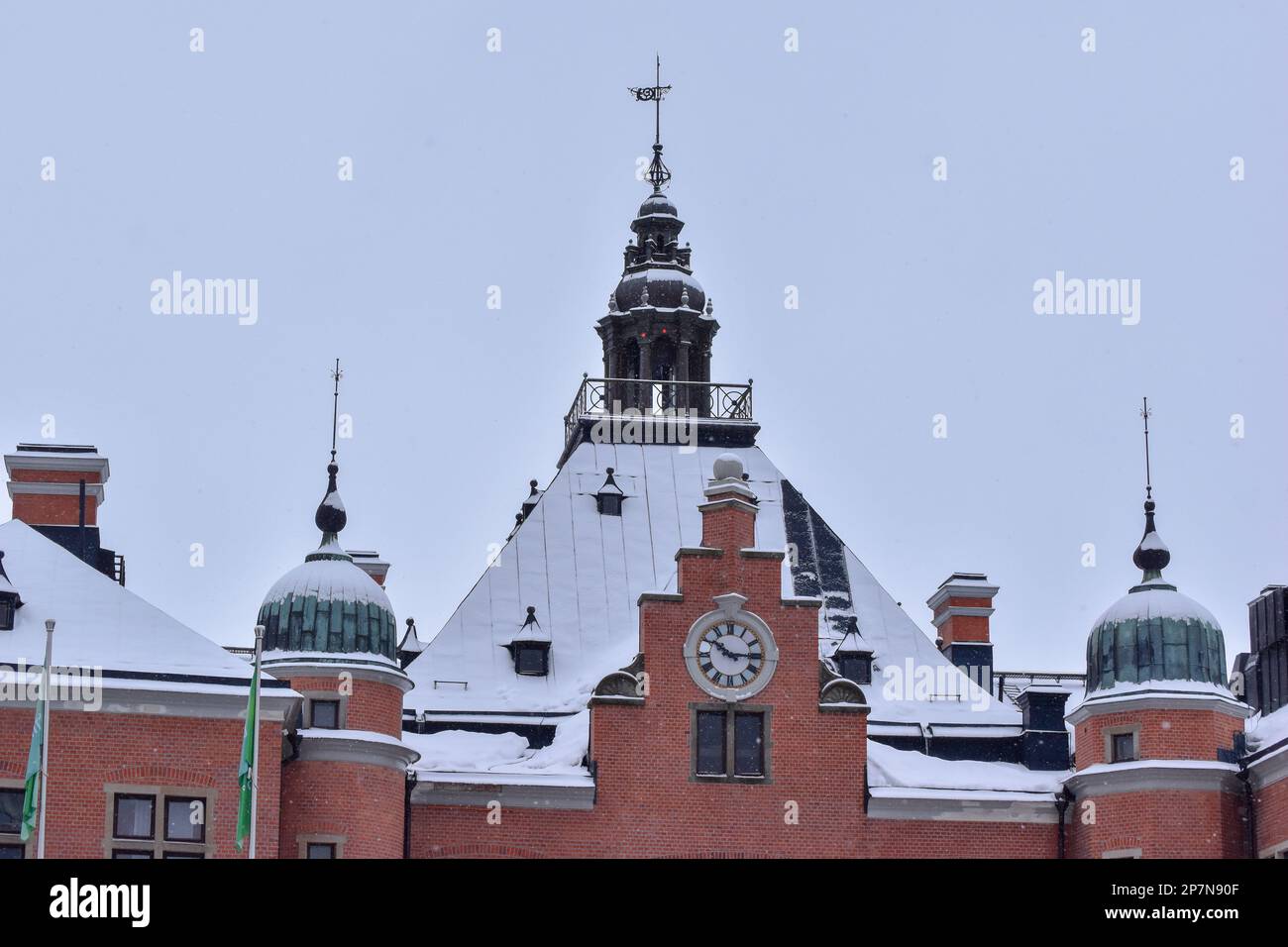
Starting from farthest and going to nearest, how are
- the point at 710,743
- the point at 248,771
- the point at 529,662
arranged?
the point at 529,662
the point at 710,743
the point at 248,771

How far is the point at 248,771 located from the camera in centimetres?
4528

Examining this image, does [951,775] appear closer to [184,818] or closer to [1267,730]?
[1267,730]

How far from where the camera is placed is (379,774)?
50562 millimetres

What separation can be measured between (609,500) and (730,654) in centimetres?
804

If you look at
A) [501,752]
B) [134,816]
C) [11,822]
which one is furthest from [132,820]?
[501,752]

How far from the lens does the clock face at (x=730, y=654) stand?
52.2 meters

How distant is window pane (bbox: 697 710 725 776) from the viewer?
171ft

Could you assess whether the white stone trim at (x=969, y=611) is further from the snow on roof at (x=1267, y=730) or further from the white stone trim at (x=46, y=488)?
the white stone trim at (x=46, y=488)

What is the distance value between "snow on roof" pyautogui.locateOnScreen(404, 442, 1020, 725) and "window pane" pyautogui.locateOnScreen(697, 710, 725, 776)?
238 centimetres

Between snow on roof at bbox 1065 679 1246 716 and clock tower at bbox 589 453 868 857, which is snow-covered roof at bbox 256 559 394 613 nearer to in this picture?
clock tower at bbox 589 453 868 857

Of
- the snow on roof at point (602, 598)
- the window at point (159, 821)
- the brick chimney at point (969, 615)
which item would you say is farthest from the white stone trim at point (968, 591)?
the window at point (159, 821)

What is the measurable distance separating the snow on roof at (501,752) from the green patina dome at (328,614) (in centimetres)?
220
